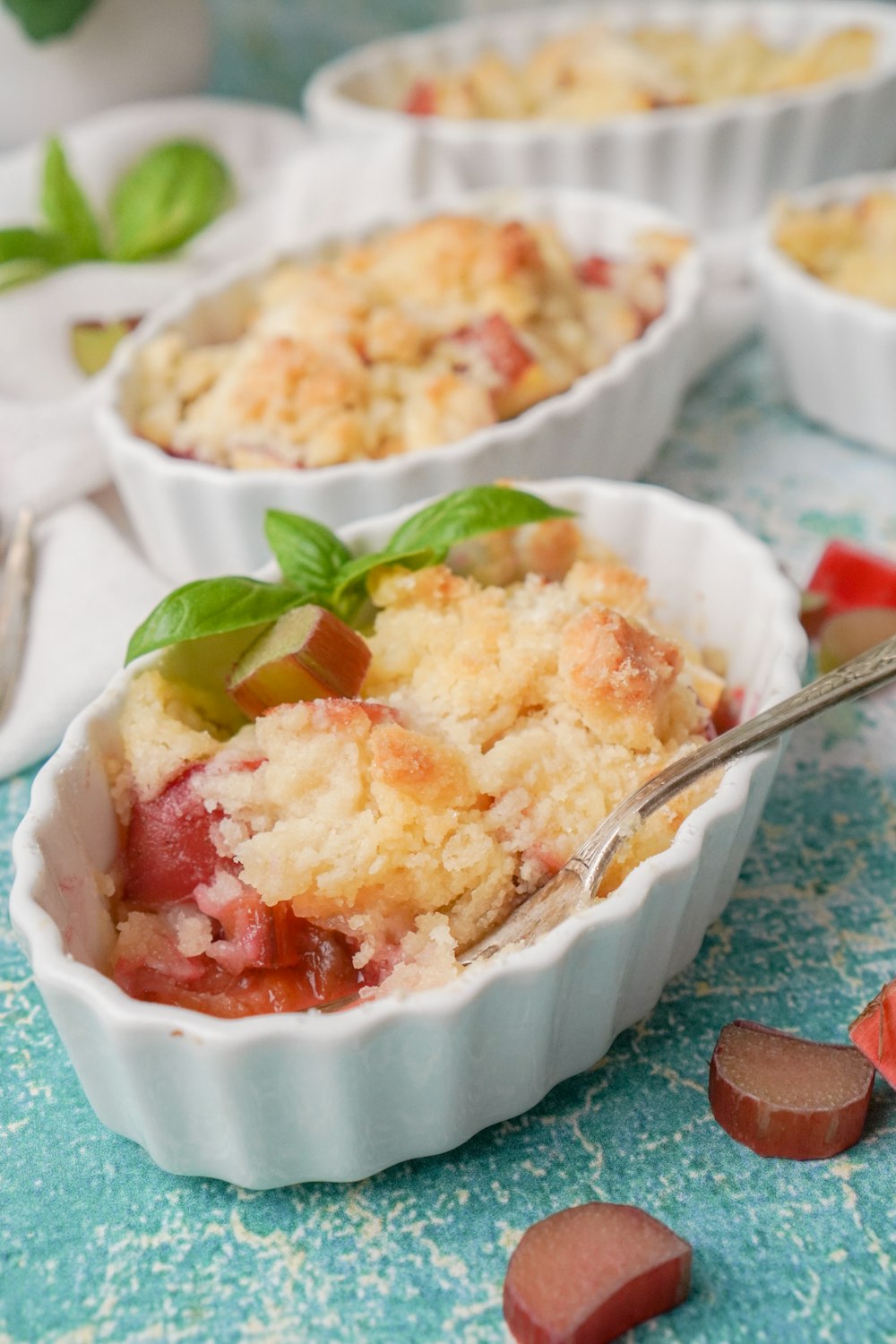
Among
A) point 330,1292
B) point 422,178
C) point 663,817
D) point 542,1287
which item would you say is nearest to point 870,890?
point 663,817

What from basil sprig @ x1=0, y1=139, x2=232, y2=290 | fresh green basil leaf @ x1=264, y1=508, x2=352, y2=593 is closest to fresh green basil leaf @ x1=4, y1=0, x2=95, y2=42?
basil sprig @ x1=0, y1=139, x2=232, y2=290

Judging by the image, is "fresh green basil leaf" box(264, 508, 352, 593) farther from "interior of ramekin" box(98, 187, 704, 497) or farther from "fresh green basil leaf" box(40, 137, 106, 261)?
"fresh green basil leaf" box(40, 137, 106, 261)

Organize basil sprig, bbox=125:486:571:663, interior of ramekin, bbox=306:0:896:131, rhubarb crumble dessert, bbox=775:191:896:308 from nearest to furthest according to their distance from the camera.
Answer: basil sprig, bbox=125:486:571:663 → rhubarb crumble dessert, bbox=775:191:896:308 → interior of ramekin, bbox=306:0:896:131

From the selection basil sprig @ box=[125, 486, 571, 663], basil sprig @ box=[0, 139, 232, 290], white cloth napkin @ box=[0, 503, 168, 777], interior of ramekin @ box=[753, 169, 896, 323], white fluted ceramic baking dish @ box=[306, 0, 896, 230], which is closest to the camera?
basil sprig @ box=[125, 486, 571, 663]

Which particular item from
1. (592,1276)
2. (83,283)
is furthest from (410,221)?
(592,1276)

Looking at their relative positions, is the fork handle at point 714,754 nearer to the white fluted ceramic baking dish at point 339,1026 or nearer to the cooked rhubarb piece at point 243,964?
the white fluted ceramic baking dish at point 339,1026

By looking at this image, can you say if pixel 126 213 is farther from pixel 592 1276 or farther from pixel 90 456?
pixel 592 1276

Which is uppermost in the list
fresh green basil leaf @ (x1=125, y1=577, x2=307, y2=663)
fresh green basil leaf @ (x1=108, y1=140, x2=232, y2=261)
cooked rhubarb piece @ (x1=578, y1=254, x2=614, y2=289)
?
fresh green basil leaf @ (x1=125, y1=577, x2=307, y2=663)
